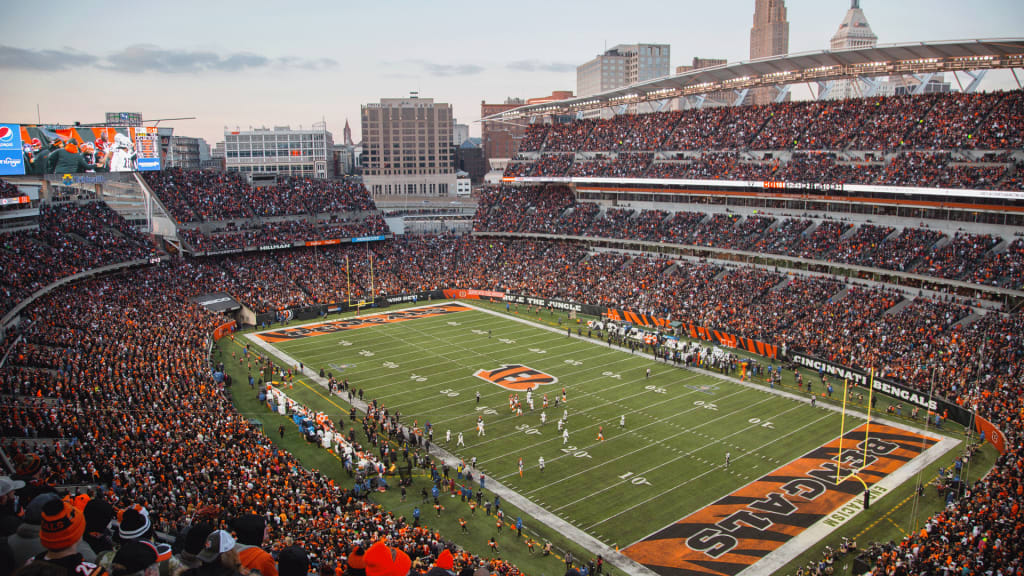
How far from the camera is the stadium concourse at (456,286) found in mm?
18719

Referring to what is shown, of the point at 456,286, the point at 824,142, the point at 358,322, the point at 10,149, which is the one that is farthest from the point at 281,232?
the point at 824,142

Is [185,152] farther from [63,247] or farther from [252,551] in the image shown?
[252,551]

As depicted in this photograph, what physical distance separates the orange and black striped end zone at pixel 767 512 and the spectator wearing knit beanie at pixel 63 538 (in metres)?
17.5

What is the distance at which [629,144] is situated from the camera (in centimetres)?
6469

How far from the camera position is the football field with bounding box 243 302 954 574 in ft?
76.1

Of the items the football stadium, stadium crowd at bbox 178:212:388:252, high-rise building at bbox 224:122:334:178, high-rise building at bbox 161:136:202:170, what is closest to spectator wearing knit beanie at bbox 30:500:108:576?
the football stadium

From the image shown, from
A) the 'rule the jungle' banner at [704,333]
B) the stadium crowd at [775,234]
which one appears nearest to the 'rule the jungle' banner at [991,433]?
the stadium crowd at [775,234]

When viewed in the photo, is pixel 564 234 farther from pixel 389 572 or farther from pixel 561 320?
pixel 389 572

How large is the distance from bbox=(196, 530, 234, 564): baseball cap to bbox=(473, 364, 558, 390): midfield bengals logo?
30.9m

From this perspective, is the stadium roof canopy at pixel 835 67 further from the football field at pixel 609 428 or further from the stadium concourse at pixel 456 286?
the football field at pixel 609 428

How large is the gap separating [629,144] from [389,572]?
6226 centimetres

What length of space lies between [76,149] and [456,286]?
31083 millimetres

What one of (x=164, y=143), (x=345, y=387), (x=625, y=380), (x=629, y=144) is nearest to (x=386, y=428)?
(x=345, y=387)

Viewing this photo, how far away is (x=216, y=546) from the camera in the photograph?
18.8ft
